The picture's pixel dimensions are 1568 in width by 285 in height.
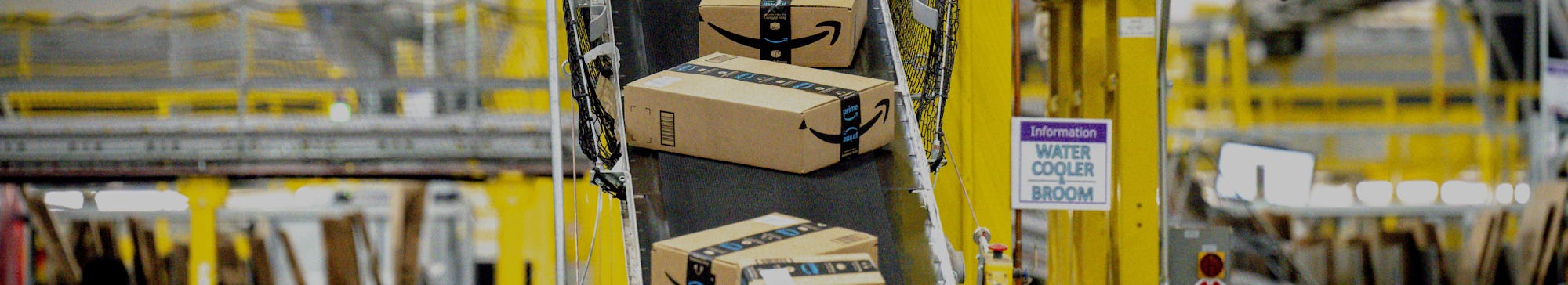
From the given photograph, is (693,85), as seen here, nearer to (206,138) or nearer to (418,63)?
(206,138)

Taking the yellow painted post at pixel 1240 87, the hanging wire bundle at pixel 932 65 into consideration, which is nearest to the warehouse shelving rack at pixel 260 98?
the hanging wire bundle at pixel 932 65

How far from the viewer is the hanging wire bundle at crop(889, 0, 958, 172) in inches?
125

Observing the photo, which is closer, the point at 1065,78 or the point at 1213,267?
the point at 1213,267

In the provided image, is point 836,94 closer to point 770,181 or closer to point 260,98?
point 770,181

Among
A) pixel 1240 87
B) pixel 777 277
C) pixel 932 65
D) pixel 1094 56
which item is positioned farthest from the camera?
pixel 1240 87

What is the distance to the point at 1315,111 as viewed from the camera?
12.8m

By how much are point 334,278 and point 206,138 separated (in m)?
1.41

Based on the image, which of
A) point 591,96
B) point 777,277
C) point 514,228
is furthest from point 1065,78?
point 514,228

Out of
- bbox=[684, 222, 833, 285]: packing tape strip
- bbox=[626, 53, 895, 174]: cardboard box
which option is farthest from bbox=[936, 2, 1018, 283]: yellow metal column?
bbox=[684, 222, 833, 285]: packing tape strip

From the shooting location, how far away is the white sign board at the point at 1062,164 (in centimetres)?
→ 406

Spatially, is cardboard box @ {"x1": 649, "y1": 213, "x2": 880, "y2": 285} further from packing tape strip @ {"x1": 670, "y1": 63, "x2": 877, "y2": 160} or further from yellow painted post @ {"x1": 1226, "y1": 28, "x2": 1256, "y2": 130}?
yellow painted post @ {"x1": 1226, "y1": 28, "x2": 1256, "y2": 130}

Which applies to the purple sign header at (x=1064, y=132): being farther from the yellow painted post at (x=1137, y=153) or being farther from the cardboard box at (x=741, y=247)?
the cardboard box at (x=741, y=247)

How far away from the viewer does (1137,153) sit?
4.30m

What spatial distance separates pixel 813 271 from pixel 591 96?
880 mm
